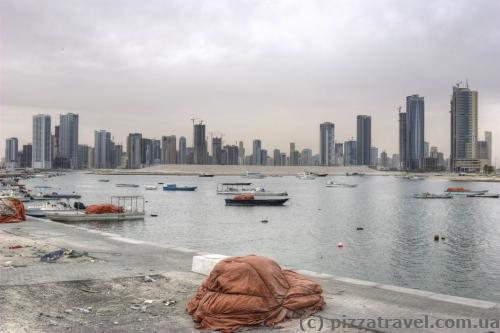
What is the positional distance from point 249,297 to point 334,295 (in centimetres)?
351

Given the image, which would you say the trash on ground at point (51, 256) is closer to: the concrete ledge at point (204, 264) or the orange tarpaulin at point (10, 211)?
the concrete ledge at point (204, 264)

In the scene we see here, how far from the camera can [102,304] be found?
43.3 ft

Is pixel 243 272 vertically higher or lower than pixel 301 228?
higher

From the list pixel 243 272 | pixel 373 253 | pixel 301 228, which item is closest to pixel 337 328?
pixel 243 272

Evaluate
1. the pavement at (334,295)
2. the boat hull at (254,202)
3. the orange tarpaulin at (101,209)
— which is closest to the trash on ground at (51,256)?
the pavement at (334,295)

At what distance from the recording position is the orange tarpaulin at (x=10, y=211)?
121ft

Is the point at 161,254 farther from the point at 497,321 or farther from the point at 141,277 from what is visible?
the point at 497,321

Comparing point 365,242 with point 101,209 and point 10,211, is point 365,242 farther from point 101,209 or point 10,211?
point 101,209

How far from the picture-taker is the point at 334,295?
14.3m

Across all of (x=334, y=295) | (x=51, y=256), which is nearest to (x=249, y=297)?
(x=334, y=295)

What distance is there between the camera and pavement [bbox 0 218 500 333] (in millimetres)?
11508

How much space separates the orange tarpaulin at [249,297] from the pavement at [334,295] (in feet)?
1.28

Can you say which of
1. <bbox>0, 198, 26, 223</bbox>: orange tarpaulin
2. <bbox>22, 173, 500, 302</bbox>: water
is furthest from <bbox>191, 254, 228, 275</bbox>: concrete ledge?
<bbox>0, 198, 26, 223</bbox>: orange tarpaulin

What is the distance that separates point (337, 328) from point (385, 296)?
11.9 ft
